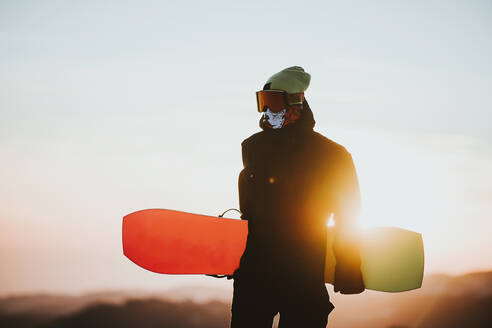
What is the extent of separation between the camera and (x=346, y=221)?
10.3 feet

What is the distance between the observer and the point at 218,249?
10.8 ft

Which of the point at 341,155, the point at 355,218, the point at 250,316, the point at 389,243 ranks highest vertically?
the point at 341,155

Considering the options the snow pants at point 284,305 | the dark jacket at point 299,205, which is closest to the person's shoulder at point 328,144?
the dark jacket at point 299,205

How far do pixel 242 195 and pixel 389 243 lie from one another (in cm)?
106

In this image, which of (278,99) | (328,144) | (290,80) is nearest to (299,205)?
(328,144)

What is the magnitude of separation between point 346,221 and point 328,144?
A: 473 mm

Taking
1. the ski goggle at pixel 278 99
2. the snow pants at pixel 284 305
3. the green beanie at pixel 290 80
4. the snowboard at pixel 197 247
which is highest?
the green beanie at pixel 290 80

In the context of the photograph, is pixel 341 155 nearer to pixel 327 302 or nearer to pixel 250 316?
pixel 327 302

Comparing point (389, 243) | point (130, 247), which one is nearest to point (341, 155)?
point (389, 243)

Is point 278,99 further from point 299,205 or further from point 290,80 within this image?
point 299,205

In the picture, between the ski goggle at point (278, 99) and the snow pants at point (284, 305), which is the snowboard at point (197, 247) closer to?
the snow pants at point (284, 305)

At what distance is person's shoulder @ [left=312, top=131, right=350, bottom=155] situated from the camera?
3133 millimetres

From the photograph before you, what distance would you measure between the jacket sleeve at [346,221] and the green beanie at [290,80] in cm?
49

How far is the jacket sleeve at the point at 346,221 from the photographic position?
3.13 m
